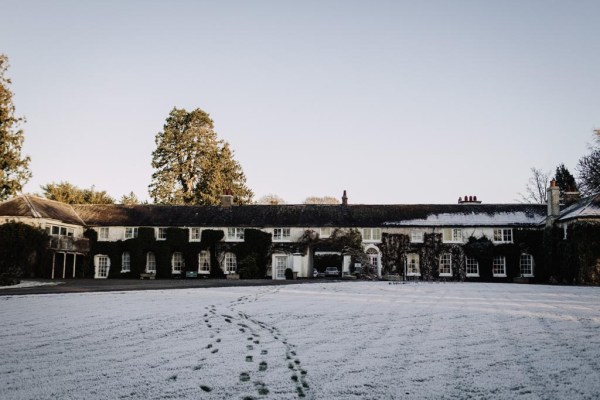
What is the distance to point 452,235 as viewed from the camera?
4122 cm

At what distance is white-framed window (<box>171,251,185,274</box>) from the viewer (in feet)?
142

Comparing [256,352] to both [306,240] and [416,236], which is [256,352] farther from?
[416,236]

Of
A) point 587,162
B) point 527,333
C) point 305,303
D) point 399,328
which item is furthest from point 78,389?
point 587,162

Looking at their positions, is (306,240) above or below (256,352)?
above

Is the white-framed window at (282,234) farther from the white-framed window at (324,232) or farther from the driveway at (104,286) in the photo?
the driveway at (104,286)

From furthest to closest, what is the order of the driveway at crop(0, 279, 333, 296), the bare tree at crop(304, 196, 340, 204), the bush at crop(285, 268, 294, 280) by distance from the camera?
the bare tree at crop(304, 196, 340, 204)
the bush at crop(285, 268, 294, 280)
the driveway at crop(0, 279, 333, 296)

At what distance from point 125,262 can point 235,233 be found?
367 inches

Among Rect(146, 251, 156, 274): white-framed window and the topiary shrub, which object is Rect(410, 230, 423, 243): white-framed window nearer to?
Rect(146, 251, 156, 274): white-framed window

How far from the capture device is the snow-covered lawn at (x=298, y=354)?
5.98 m

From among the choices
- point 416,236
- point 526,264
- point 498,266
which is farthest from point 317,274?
point 526,264

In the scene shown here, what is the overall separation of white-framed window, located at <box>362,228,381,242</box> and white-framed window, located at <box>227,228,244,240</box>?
32.0ft

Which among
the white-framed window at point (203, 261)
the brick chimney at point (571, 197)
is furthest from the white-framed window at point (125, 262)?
the brick chimney at point (571, 197)

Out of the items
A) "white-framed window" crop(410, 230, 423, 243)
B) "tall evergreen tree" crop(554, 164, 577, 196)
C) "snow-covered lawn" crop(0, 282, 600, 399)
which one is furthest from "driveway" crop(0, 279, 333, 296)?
"tall evergreen tree" crop(554, 164, 577, 196)

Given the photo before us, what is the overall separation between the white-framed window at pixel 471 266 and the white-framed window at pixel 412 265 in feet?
11.9
